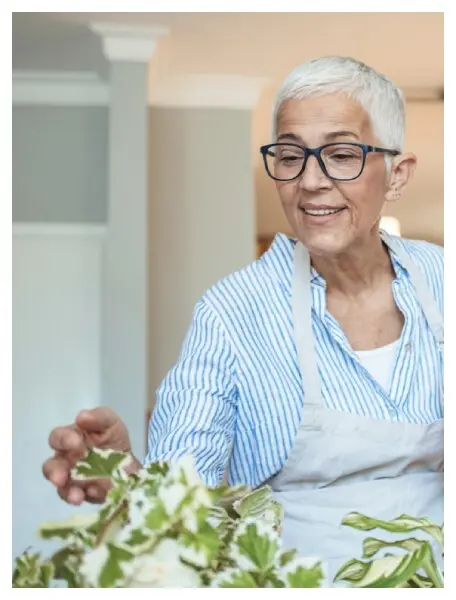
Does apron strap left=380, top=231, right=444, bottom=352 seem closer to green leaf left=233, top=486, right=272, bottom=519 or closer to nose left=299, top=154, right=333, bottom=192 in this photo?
nose left=299, top=154, right=333, bottom=192

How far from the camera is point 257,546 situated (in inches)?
17.4

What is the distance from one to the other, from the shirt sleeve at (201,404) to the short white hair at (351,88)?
29cm

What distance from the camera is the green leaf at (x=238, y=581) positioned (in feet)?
1.43

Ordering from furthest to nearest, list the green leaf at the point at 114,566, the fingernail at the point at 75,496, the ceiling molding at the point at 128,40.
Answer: the ceiling molding at the point at 128,40 < the fingernail at the point at 75,496 < the green leaf at the point at 114,566

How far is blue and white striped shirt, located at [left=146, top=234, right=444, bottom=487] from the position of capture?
1103 mm

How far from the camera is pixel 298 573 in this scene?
436 mm

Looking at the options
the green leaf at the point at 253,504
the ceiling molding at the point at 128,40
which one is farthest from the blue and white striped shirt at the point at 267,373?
the ceiling molding at the point at 128,40

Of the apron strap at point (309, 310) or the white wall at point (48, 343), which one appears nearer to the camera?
the apron strap at point (309, 310)

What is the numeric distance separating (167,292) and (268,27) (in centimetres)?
139

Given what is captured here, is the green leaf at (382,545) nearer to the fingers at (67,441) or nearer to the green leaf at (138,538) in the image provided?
the green leaf at (138,538)

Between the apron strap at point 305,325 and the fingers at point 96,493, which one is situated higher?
the apron strap at point 305,325

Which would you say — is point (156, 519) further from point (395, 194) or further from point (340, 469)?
point (395, 194)
